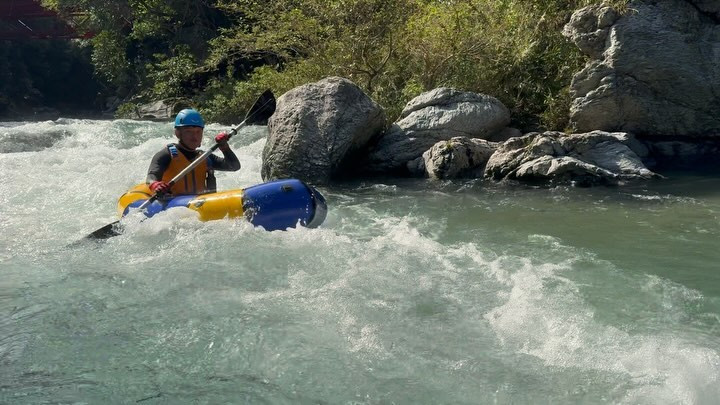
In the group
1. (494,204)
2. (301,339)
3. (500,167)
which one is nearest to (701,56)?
(500,167)

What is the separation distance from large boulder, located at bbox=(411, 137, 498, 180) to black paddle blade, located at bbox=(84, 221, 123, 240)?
3703mm

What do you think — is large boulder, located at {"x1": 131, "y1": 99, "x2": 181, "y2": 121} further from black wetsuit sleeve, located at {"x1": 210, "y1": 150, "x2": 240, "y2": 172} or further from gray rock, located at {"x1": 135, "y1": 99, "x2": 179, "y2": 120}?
black wetsuit sleeve, located at {"x1": 210, "y1": 150, "x2": 240, "y2": 172}

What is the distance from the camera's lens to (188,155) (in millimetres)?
5867

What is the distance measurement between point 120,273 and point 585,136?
520 centimetres

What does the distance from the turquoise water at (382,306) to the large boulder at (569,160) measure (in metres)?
0.56

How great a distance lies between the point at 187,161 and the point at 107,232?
3.01 ft

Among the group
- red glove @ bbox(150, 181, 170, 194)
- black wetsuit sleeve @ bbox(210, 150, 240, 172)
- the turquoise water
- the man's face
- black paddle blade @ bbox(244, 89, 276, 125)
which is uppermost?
black paddle blade @ bbox(244, 89, 276, 125)

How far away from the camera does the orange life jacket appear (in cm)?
576

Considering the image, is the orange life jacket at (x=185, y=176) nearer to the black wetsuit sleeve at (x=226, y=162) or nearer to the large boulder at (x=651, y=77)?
the black wetsuit sleeve at (x=226, y=162)

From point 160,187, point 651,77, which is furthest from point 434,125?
point 160,187

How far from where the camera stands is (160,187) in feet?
17.4

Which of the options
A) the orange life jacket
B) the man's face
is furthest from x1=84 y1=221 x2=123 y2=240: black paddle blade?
the man's face

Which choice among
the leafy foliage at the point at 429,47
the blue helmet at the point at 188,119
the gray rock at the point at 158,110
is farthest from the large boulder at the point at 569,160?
the gray rock at the point at 158,110

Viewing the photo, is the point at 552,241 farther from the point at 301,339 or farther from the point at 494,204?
the point at 301,339
